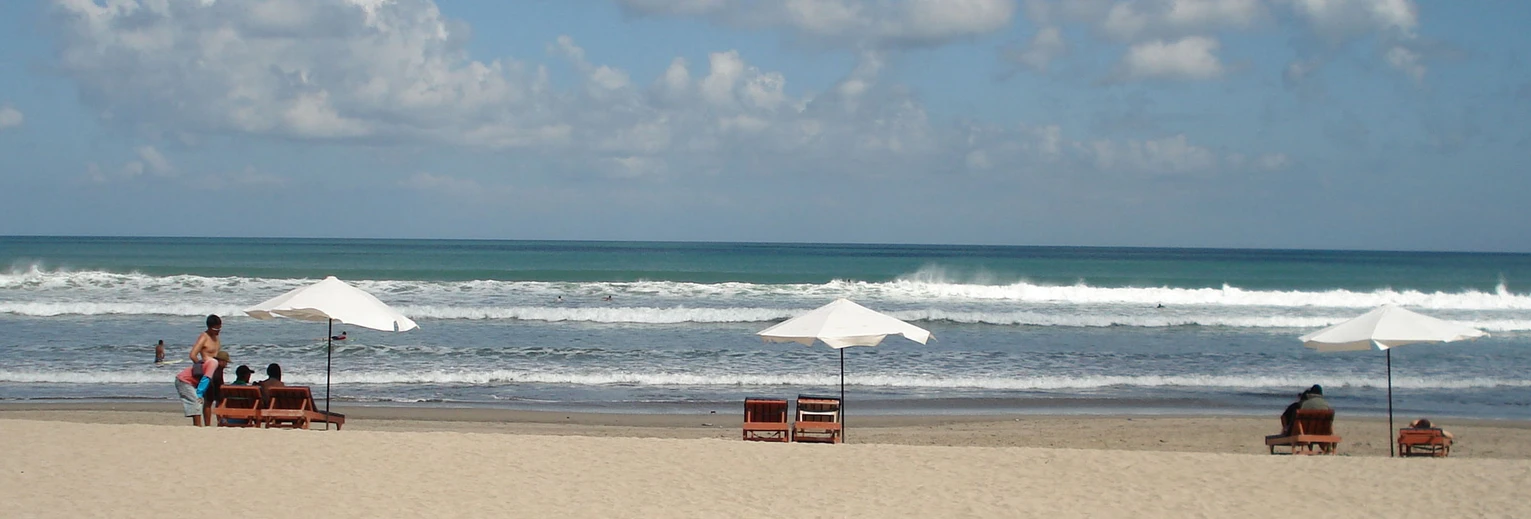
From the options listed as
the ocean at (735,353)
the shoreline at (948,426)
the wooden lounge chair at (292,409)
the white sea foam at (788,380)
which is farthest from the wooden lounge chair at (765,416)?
the white sea foam at (788,380)

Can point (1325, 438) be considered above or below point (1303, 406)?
below

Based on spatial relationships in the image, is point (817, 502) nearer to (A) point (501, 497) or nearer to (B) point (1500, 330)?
(A) point (501, 497)

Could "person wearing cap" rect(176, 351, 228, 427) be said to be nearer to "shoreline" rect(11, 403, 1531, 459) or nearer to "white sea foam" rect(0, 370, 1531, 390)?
"shoreline" rect(11, 403, 1531, 459)

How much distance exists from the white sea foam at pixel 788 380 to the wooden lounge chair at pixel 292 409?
501cm

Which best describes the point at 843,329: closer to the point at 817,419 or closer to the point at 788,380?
the point at 817,419

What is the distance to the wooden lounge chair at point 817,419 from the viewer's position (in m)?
Result: 11.5

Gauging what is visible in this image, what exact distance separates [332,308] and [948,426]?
6983 millimetres

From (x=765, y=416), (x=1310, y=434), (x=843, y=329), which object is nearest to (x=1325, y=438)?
(x=1310, y=434)

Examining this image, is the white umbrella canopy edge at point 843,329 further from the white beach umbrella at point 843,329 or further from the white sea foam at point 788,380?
the white sea foam at point 788,380

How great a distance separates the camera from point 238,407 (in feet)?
37.3

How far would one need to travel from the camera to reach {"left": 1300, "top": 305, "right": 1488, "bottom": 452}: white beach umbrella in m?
11.3

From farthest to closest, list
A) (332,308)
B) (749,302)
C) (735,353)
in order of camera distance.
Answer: (749,302)
(735,353)
(332,308)

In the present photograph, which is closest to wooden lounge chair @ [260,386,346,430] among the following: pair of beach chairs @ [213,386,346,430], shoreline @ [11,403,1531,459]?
pair of beach chairs @ [213,386,346,430]

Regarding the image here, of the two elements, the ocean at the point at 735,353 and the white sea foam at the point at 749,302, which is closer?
the ocean at the point at 735,353
